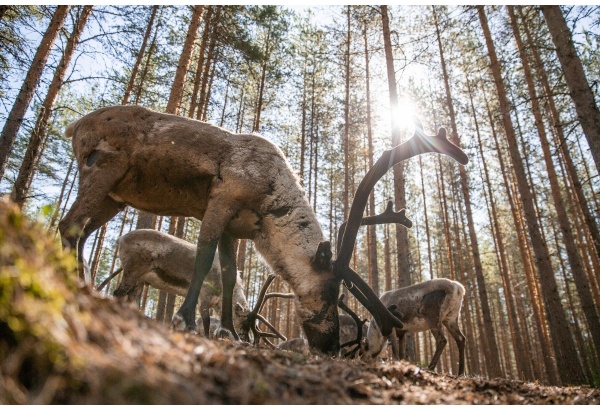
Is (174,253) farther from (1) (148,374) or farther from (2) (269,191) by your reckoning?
(1) (148,374)

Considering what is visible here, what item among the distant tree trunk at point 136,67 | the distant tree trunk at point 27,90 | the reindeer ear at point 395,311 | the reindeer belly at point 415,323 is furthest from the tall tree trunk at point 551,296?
the distant tree trunk at point 136,67

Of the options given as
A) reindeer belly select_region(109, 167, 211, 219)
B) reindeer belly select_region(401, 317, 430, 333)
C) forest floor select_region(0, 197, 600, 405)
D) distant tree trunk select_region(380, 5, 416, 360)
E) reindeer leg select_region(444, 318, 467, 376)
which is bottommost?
forest floor select_region(0, 197, 600, 405)

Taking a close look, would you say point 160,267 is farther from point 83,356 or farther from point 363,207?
point 83,356

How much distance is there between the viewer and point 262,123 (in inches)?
840

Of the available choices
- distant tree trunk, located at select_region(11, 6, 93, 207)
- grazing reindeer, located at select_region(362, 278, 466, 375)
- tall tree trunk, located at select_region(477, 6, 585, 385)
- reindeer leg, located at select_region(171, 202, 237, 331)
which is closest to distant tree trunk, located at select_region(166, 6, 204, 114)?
distant tree trunk, located at select_region(11, 6, 93, 207)

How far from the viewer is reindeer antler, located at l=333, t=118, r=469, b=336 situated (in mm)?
4910

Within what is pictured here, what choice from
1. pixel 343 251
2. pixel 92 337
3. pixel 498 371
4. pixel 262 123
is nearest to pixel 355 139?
pixel 262 123

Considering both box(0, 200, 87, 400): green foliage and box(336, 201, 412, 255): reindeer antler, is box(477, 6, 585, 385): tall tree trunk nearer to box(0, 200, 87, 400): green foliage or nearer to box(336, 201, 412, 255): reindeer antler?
box(336, 201, 412, 255): reindeer antler

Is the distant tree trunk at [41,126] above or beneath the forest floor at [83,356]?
above

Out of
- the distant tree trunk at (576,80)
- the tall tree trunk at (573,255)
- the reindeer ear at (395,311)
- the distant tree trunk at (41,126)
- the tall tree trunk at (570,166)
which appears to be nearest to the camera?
the reindeer ear at (395,311)

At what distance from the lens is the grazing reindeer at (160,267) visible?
348 inches

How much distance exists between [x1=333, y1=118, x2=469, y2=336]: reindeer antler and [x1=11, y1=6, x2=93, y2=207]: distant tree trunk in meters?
6.20

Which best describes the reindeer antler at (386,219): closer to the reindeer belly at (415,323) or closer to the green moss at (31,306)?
the green moss at (31,306)

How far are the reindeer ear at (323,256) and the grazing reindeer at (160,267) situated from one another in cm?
427
